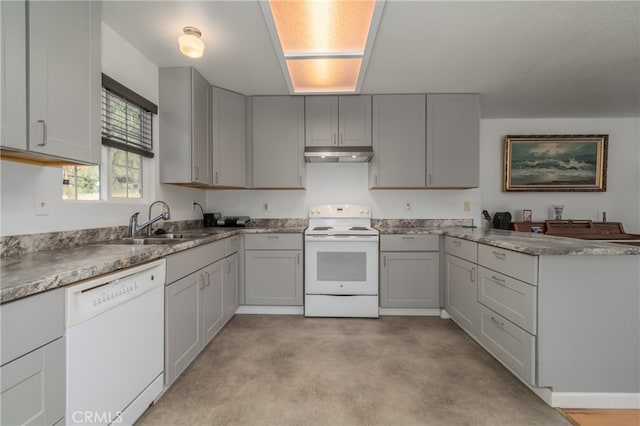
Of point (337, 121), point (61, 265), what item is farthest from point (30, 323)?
point (337, 121)

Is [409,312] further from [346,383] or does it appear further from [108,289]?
[108,289]

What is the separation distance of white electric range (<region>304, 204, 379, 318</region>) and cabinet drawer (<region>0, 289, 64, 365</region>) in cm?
203

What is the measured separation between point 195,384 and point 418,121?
312 centimetres

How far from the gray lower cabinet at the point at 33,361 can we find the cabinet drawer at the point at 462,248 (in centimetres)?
253

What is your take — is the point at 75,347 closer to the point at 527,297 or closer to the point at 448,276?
the point at 527,297

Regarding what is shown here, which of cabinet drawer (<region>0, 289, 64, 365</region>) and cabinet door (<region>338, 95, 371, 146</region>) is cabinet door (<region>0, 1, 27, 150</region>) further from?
cabinet door (<region>338, 95, 371, 146</region>)

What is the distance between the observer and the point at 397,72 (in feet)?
8.09

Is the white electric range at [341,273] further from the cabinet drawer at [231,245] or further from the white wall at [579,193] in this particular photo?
the white wall at [579,193]

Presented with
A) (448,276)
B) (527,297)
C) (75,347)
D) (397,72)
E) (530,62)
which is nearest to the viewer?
(75,347)

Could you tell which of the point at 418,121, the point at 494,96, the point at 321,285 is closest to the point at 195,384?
the point at 321,285

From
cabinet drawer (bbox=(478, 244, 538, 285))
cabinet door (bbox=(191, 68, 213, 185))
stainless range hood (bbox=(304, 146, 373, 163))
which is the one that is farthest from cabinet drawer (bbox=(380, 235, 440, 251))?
cabinet door (bbox=(191, 68, 213, 185))

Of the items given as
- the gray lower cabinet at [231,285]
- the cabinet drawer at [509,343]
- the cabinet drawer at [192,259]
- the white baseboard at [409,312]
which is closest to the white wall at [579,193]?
the white baseboard at [409,312]

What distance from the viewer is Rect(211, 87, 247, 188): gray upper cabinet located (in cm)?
275

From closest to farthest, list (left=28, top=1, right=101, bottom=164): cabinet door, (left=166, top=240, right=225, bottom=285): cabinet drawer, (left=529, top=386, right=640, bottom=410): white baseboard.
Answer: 1. (left=28, top=1, right=101, bottom=164): cabinet door
2. (left=529, top=386, right=640, bottom=410): white baseboard
3. (left=166, top=240, right=225, bottom=285): cabinet drawer
